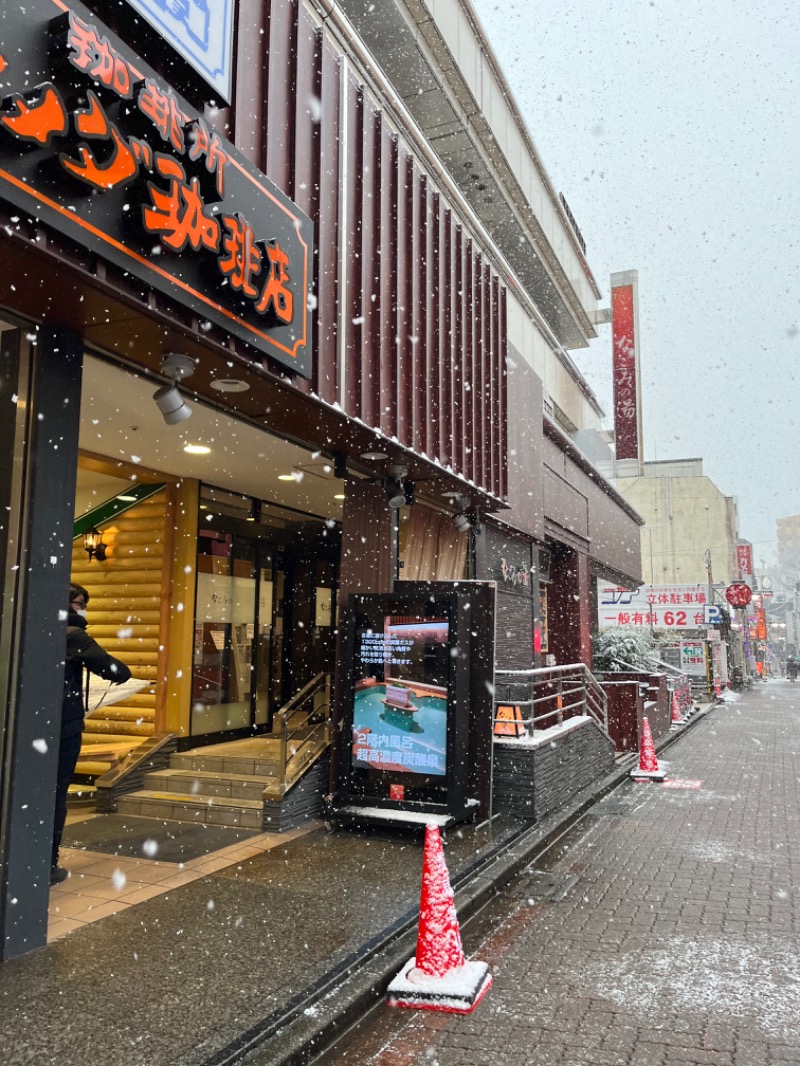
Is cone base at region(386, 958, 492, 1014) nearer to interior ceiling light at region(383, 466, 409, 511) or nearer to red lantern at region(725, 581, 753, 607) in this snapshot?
interior ceiling light at region(383, 466, 409, 511)

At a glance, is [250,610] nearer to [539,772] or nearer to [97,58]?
[539,772]

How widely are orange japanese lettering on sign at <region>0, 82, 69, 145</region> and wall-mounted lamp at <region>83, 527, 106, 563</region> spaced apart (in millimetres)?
7057

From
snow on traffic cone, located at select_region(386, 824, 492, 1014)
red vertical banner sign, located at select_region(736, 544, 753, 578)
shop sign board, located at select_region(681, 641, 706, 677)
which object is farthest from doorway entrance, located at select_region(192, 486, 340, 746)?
red vertical banner sign, located at select_region(736, 544, 753, 578)

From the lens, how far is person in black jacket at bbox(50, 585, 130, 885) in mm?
5762

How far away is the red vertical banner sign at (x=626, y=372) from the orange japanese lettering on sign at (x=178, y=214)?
18.4 m

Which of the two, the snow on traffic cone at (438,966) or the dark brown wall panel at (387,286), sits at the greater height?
the dark brown wall panel at (387,286)

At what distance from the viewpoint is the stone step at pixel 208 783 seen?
26.2 ft

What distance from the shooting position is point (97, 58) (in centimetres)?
386

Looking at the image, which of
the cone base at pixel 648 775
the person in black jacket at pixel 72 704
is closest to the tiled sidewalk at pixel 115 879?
the person in black jacket at pixel 72 704

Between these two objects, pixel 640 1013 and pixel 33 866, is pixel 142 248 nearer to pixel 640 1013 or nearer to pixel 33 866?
pixel 33 866

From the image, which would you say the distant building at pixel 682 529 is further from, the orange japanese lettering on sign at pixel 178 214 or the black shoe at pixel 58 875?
the orange japanese lettering on sign at pixel 178 214

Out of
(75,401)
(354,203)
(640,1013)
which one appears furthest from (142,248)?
(640,1013)

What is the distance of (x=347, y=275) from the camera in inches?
265

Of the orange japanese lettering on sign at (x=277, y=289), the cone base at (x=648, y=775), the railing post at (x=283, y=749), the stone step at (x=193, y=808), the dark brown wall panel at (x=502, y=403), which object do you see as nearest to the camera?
the orange japanese lettering on sign at (x=277, y=289)
